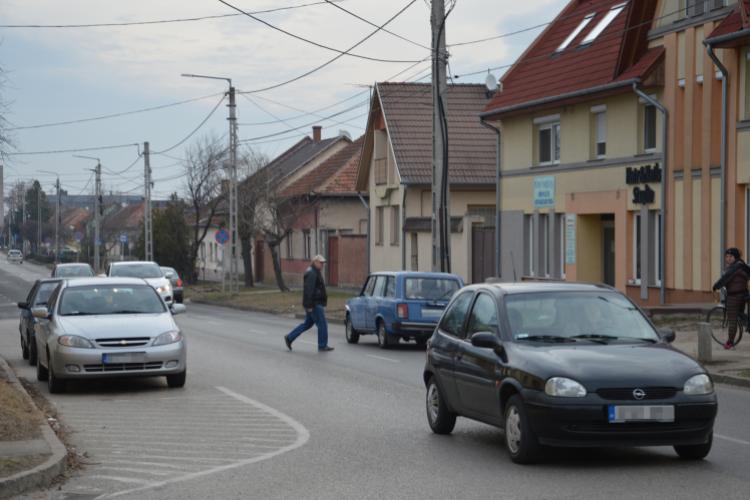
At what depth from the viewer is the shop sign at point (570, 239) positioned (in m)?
27.5

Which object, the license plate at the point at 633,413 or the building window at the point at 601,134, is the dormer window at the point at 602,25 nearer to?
the building window at the point at 601,134

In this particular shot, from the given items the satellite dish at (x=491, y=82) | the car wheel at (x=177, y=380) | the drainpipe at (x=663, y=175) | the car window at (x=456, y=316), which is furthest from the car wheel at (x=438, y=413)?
the satellite dish at (x=491, y=82)

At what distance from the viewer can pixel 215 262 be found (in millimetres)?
74188

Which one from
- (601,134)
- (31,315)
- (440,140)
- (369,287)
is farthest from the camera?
(601,134)

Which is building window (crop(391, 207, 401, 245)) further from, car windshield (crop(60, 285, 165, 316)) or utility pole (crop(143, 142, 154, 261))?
car windshield (crop(60, 285, 165, 316))

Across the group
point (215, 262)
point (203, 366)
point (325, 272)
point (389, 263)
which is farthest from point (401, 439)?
point (215, 262)

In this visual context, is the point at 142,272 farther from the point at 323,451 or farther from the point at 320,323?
the point at 323,451

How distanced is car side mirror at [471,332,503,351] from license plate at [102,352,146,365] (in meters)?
5.85

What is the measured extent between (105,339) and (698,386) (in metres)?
7.84

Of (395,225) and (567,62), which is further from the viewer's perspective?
(395,225)

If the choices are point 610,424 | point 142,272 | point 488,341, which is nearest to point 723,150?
point 488,341

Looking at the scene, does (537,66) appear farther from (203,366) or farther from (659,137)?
(203,366)

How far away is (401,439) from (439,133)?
1351 centimetres

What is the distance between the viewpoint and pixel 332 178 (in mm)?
49250
